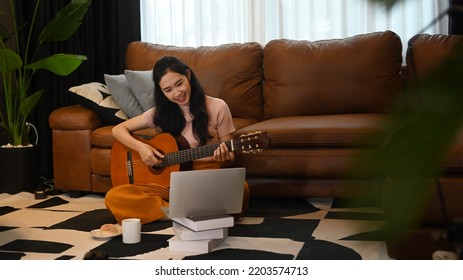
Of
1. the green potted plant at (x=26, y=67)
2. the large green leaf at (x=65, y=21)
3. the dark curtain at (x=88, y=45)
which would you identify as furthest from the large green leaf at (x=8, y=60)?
the dark curtain at (x=88, y=45)

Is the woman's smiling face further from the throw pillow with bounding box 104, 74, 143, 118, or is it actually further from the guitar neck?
the throw pillow with bounding box 104, 74, 143, 118

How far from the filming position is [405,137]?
27 centimetres

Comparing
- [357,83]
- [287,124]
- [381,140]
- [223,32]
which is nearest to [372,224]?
[381,140]

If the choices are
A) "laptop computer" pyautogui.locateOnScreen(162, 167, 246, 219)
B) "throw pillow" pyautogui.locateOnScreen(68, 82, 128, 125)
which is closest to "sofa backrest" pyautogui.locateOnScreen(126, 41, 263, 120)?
"throw pillow" pyautogui.locateOnScreen(68, 82, 128, 125)

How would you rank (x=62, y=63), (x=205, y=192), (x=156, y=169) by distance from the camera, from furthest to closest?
(x=62, y=63) → (x=156, y=169) → (x=205, y=192)

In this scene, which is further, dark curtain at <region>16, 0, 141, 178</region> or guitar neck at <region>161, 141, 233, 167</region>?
dark curtain at <region>16, 0, 141, 178</region>

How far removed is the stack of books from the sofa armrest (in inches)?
50.5

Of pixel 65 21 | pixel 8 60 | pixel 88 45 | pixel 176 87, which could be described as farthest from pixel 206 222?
pixel 88 45

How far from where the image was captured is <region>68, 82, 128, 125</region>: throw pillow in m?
3.56

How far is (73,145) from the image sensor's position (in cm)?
353

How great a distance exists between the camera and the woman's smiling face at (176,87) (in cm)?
287

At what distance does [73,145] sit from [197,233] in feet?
4.79

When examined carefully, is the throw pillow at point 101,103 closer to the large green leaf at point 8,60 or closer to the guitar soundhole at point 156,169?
the large green leaf at point 8,60

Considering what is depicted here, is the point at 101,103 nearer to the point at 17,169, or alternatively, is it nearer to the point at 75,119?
the point at 75,119
